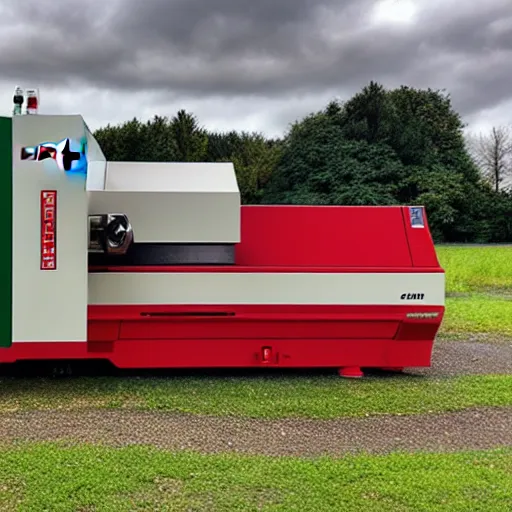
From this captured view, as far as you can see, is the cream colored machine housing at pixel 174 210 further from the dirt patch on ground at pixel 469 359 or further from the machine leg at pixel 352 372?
the dirt patch on ground at pixel 469 359

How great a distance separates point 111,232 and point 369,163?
101 feet

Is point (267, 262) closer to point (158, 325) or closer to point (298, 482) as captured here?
point (158, 325)

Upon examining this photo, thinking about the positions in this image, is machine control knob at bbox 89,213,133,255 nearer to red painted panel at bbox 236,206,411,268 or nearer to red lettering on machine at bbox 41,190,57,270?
red lettering on machine at bbox 41,190,57,270

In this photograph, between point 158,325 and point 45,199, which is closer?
point 45,199

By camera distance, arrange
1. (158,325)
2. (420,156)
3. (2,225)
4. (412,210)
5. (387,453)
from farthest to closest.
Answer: (420,156) → (412,210) → (158,325) → (2,225) → (387,453)

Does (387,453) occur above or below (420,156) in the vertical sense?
below

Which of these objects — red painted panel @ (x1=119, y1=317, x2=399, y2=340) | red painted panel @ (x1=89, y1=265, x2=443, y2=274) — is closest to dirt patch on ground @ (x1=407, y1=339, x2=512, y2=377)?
red painted panel @ (x1=119, y1=317, x2=399, y2=340)

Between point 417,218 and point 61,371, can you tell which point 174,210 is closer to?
point 61,371

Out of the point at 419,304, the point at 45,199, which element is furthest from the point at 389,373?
the point at 45,199

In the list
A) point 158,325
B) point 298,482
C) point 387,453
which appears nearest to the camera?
point 298,482

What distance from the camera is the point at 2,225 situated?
12.4 feet

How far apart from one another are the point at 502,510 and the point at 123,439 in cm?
196

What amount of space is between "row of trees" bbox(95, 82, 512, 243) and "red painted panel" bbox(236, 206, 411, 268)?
90.3ft

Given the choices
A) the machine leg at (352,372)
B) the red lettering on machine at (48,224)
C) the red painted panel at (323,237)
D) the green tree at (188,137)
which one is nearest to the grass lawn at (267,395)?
the machine leg at (352,372)
